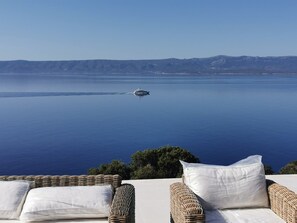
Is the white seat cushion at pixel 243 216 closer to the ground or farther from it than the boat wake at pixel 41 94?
farther from it

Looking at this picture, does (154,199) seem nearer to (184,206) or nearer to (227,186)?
(227,186)

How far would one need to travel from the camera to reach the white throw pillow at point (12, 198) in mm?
2586

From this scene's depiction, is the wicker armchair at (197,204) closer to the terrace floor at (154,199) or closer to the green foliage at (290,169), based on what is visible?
the terrace floor at (154,199)

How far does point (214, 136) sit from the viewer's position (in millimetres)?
23859

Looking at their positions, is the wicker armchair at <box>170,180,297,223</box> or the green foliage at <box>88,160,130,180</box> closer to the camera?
the wicker armchair at <box>170,180,297,223</box>

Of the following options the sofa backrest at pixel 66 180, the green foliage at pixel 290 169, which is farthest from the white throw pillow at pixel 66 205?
the green foliage at pixel 290 169

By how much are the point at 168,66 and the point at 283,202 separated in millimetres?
90047

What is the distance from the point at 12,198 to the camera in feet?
8.63

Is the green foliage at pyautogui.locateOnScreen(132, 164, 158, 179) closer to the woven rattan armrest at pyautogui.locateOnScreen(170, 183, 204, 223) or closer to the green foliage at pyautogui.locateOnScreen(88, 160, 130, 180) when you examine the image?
the green foliage at pyautogui.locateOnScreen(88, 160, 130, 180)

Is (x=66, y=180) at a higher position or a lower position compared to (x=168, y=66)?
higher

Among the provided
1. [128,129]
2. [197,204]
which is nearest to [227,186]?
[197,204]

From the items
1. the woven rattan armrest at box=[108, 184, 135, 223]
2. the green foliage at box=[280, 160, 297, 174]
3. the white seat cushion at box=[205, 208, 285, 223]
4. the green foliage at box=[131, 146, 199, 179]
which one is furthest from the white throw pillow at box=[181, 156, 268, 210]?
the green foliage at box=[280, 160, 297, 174]

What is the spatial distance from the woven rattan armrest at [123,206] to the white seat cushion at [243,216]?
480mm

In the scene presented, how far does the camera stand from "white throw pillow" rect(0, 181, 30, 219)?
259 cm
